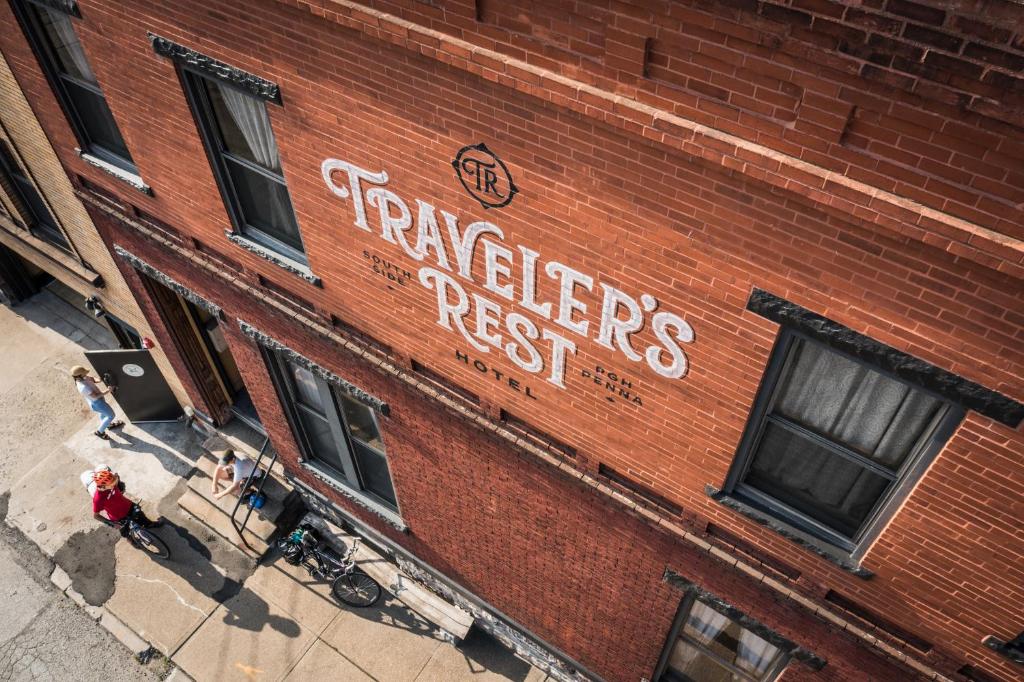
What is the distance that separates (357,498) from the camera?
10.4 m

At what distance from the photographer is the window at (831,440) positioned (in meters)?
4.48

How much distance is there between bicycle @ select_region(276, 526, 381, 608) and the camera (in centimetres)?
1133

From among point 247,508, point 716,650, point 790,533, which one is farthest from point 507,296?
point 247,508

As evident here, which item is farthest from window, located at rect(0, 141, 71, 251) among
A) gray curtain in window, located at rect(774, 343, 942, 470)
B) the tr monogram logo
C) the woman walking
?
gray curtain in window, located at rect(774, 343, 942, 470)

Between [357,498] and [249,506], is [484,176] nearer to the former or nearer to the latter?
[357,498]

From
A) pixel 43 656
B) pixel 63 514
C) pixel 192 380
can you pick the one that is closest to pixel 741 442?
pixel 192 380

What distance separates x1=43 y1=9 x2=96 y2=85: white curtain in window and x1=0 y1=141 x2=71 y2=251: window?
533cm

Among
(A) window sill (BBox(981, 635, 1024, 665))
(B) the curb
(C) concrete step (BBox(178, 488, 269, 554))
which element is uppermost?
(A) window sill (BBox(981, 635, 1024, 665))

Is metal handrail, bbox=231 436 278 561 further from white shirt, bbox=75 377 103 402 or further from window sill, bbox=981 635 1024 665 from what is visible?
window sill, bbox=981 635 1024 665

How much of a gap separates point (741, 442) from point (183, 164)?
6198 mm

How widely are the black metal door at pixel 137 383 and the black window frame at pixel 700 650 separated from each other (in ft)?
32.2

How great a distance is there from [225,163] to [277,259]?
108 centimetres

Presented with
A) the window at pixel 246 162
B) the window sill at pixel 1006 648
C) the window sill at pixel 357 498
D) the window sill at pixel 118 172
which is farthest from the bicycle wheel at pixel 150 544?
the window sill at pixel 1006 648

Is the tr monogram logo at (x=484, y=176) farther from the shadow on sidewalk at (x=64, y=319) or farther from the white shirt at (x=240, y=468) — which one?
the shadow on sidewalk at (x=64, y=319)
